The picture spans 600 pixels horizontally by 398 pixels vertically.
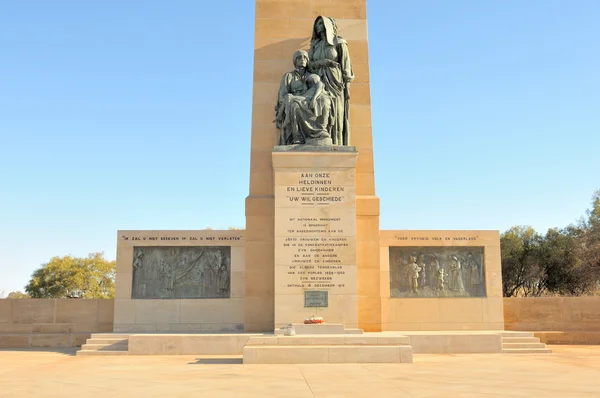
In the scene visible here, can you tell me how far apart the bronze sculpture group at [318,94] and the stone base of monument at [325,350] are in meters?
6.57

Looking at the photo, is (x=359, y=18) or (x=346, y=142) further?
(x=359, y=18)

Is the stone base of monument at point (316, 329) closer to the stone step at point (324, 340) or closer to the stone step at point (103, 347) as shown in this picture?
the stone step at point (324, 340)

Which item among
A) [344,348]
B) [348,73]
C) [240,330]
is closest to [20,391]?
[344,348]

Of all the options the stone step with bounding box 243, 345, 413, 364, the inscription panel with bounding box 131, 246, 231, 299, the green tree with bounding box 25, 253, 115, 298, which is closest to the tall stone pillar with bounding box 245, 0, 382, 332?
the inscription panel with bounding box 131, 246, 231, 299

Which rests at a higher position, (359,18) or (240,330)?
(359,18)

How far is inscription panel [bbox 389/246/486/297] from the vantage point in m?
21.0

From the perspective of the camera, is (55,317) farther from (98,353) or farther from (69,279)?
(69,279)

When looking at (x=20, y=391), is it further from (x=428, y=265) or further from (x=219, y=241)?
(x=428, y=265)

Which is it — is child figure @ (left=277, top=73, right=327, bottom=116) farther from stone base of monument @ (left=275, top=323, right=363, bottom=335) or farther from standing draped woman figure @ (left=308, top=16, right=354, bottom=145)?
stone base of monument @ (left=275, top=323, right=363, bottom=335)

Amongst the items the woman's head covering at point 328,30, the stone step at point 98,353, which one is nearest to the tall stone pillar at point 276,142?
the woman's head covering at point 328,30

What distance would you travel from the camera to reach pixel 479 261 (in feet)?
69.6

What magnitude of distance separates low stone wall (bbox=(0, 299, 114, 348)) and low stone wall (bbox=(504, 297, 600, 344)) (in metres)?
13.8

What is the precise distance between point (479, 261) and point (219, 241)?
878 cm

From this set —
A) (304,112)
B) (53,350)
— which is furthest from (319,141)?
(53,350)
